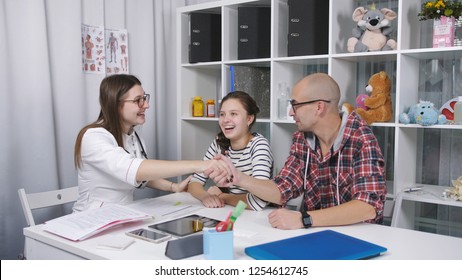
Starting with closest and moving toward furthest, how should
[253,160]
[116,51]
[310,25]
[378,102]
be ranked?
[253,160] < [378,102] < [310,25] < [116,51]

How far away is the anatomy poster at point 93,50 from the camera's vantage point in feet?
9.31

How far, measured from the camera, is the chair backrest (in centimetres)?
203

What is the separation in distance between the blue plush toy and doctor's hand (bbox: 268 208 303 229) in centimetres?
97

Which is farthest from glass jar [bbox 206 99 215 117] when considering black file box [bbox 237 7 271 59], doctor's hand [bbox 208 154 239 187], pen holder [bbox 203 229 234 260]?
pen holder [bbox 203 229 234 260]

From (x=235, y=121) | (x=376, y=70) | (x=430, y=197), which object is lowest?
(x=430, y=197)

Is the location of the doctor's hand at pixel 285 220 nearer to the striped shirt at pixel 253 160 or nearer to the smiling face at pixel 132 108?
the striped shirt at pixel 253 160

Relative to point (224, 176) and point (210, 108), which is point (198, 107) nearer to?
point (210, 108)

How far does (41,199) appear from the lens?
2.18 metres

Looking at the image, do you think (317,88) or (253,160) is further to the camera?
(253,160)

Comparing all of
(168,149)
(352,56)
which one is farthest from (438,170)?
(168,149)

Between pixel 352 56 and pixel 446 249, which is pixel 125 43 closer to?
pixel 352 56

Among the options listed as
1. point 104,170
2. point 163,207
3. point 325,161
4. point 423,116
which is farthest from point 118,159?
point 423,116

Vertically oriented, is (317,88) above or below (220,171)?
above

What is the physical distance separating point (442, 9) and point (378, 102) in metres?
0.55
